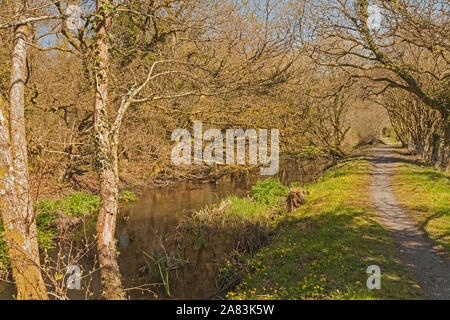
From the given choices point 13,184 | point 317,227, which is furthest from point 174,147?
point 13,184

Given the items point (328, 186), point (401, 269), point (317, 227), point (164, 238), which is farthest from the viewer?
point (328, 186)

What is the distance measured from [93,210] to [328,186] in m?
11.1

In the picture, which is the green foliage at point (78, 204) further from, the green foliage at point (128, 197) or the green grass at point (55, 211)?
the green foliage at point (128, 197)

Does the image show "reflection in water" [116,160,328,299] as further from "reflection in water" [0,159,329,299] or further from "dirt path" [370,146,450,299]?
"dirt path" [370,146,450,299]

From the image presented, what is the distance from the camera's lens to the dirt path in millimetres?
5938

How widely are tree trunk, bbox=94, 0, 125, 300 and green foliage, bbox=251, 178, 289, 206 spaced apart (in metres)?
8.42

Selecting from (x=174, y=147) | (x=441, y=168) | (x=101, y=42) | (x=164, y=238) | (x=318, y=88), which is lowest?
(x=164, y=238)

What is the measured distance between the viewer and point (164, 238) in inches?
454

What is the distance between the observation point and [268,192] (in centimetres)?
1577

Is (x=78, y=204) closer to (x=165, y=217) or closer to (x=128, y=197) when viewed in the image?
(x=128, y=197)

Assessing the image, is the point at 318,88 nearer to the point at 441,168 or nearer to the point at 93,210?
the point at 441,168

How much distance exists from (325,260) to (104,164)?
5.71 meters

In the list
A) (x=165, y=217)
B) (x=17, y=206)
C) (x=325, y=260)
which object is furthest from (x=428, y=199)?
(x=17, y=206)
